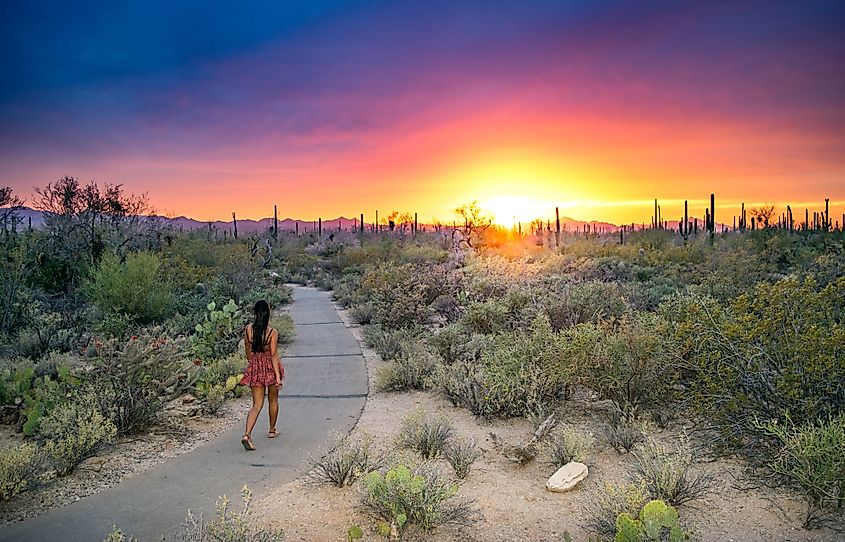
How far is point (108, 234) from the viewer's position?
64.9 ft

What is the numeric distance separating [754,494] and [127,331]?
1155cm

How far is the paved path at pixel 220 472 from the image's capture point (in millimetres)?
4566

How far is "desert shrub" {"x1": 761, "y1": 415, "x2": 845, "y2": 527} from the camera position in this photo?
Answer: 14.6ft

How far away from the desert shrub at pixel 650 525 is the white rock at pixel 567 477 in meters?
1.05

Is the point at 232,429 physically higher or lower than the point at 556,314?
lower

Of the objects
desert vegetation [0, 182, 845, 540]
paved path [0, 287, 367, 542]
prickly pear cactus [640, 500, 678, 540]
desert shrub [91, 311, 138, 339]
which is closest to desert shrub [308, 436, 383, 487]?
desert vegetation [0, 182, 845, 540]

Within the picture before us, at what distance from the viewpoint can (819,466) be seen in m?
4.54

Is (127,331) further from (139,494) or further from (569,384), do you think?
(569,384)

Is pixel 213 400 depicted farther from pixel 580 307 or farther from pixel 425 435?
pixel 580 307

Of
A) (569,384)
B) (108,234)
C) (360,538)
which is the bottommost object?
(360,538)

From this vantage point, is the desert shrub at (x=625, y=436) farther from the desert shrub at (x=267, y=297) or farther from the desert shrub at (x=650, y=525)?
the desert shrub at (x=267, y=297)

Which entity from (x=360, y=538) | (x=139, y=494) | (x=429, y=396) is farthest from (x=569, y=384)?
(x=139, y=494)

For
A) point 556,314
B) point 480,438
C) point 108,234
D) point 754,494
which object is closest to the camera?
point 754,494

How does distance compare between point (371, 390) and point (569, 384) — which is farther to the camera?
point (371, 390)
